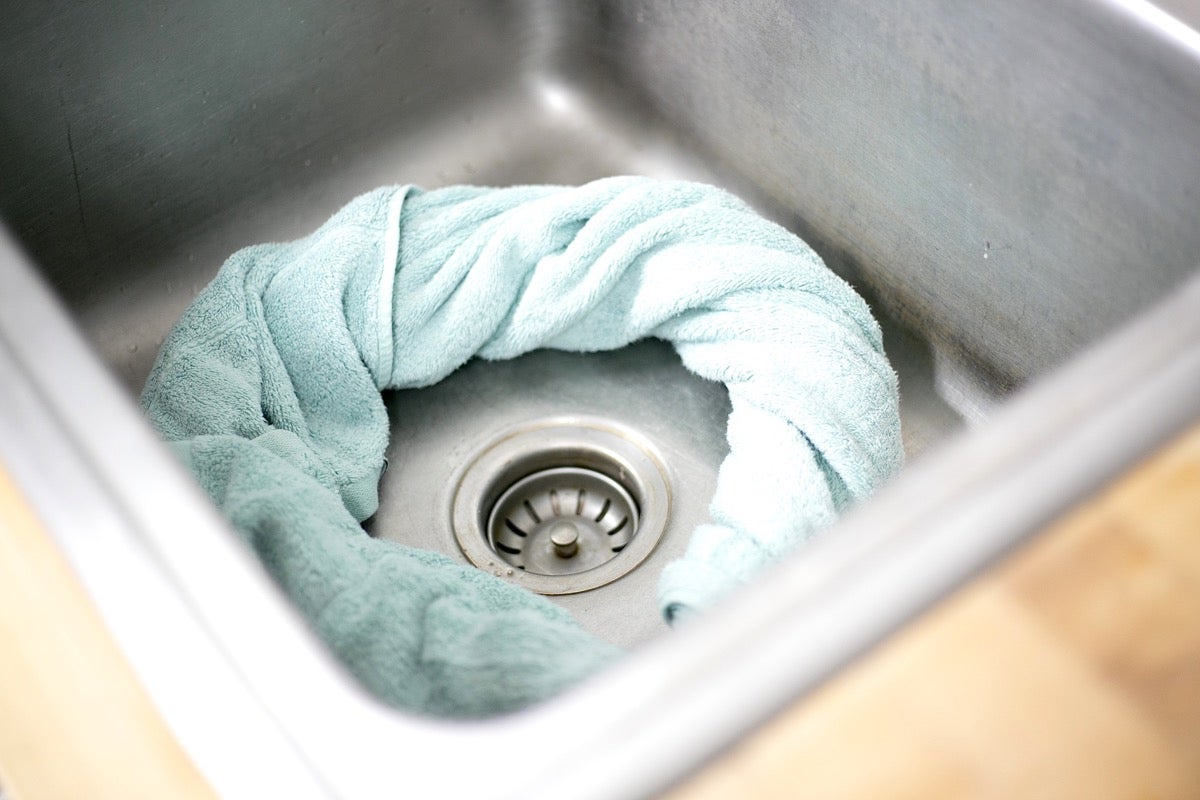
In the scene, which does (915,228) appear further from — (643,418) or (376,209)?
(376,209)

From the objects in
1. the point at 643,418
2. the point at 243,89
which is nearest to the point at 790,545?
the point at 643,418

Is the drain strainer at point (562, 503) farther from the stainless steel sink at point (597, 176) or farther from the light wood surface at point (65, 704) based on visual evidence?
the light wood surface at point (65, 704)

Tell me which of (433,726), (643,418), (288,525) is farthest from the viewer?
(643,418)

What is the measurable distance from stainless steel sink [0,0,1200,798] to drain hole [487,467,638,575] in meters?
0.04

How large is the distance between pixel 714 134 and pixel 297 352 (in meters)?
0.34

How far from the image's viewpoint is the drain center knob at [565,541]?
0.76 metres

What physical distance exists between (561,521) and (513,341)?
0.12 metres

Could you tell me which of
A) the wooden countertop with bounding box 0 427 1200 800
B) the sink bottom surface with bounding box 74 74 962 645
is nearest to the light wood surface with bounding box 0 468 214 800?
the wooden countertop with bounding box 0 427 1200 800

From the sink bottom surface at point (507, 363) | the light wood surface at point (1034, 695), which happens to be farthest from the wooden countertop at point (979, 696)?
the sink bottom surface at point (507, 363)

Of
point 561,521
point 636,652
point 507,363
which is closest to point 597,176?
point 507,363

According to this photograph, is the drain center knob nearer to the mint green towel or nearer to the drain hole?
the drain hole

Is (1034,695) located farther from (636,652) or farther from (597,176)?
(597,176)

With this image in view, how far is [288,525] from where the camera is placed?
0.56m

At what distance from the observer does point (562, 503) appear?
80 centimetres
